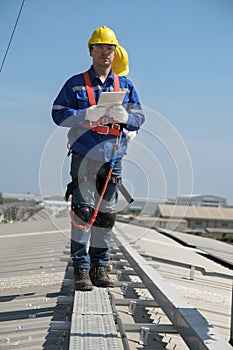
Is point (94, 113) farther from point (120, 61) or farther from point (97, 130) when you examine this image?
point (120, 61)

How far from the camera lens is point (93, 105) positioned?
4145 millimetres

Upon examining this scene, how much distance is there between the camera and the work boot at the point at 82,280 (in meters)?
4.06

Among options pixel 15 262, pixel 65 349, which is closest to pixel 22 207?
pixel 15 262

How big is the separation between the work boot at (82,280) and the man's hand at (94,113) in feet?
3.56

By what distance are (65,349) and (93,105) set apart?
1.74 meters

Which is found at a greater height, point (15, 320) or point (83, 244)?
point (83, 244)

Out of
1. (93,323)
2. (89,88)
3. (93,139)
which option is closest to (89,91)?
(89,88)

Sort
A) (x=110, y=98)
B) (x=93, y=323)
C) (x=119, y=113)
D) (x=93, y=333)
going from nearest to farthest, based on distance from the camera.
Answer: (x=93, y=333)
(x=93, y=323)
(x=110, y=98)
(x=119, y=113)

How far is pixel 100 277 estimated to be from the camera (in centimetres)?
438

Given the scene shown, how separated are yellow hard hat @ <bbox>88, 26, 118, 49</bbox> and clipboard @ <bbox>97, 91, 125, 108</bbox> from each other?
0.47 m

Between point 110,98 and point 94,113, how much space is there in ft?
0.49

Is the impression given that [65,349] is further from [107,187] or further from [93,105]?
[93,105]

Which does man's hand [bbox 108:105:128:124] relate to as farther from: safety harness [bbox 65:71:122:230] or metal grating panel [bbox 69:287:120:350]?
metal grating panel [bbox 69:287:120:350]

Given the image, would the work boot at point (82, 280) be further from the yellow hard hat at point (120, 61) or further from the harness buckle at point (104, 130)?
the yellow hard hat at point (120, 61)
